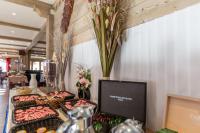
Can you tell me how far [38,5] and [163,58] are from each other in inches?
127

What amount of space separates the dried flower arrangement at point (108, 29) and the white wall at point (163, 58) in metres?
0.09

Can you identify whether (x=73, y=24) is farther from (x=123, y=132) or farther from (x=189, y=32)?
(x=123, y=132)

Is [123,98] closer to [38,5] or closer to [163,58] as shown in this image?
[163,58]

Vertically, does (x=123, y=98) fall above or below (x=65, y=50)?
below

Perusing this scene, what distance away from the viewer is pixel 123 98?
3.64 feet

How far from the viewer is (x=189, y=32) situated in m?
0.91

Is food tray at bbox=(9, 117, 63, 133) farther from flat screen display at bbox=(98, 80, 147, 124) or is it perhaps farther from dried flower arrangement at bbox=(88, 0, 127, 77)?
dried flower arrangement at bbox=(88, 0, 127, 77)

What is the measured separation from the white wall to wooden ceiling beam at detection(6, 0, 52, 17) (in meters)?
2.75

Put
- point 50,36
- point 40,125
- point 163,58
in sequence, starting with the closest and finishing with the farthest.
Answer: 1. point 163,58
2. point 40,125
3. point 50,36

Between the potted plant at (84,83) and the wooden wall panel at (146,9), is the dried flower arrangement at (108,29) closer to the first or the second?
the wooden wall panel at (146,9)

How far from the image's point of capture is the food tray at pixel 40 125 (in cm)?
108

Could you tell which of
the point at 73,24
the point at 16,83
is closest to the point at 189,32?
the point at 73,24

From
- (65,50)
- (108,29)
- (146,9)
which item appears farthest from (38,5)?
(146,9)

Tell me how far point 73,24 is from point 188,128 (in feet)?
7.24
